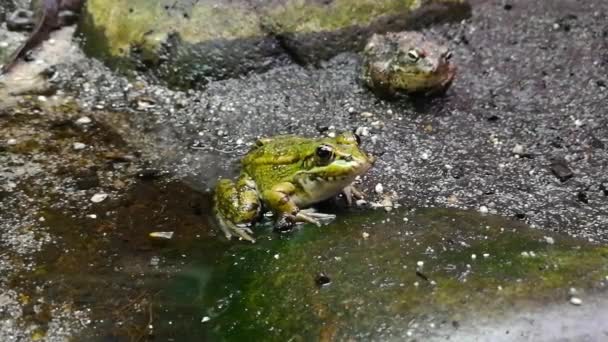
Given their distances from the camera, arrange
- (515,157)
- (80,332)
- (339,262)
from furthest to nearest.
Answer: (515,157) → (339,262) → (80,332)

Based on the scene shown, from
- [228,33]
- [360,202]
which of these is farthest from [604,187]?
[228,33]

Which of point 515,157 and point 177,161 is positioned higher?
point 515,157

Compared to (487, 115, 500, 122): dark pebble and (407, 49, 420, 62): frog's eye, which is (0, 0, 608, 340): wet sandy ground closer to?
(487, 115, 500, 122): dark pebble

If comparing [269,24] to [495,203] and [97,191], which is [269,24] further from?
[495,203]

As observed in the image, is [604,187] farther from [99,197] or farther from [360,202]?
[99,197]

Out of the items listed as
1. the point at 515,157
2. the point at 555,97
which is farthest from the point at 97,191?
the point at 555,97

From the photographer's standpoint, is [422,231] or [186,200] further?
[186,200]
